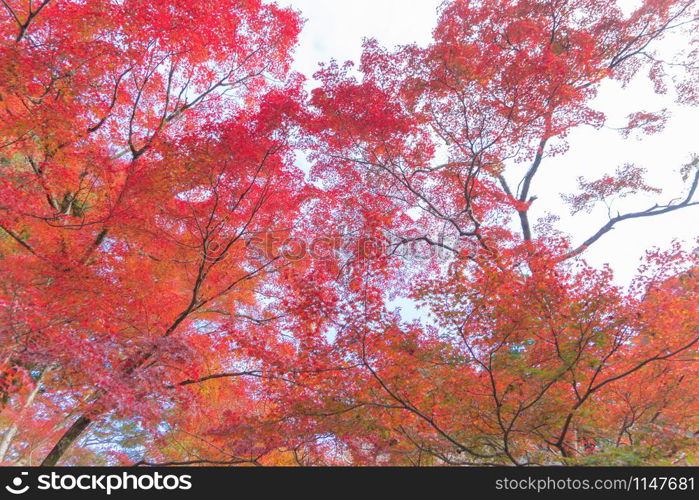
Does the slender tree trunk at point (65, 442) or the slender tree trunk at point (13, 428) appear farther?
the slender tree trunk at point (13, 428)

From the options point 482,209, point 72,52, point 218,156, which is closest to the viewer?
point 72,52

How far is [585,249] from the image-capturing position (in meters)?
9.02

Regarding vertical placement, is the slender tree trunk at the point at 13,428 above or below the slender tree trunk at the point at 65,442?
above

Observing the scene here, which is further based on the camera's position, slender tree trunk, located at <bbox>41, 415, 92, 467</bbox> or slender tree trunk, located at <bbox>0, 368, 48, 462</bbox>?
slender tree trunk, located at <bbox>0, 368, 48, 462</bbox>

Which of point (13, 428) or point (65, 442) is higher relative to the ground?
point (13, 428)

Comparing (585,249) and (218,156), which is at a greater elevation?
(218,156)

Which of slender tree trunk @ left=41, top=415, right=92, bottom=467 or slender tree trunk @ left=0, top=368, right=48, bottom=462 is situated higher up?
slender tree trunk @ left=0, top=368, right=48, bottom=462

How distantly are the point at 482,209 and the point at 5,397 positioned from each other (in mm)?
11646

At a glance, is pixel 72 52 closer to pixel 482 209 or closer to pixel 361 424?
pixel 361 424

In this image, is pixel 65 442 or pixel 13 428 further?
pixel 13 428
